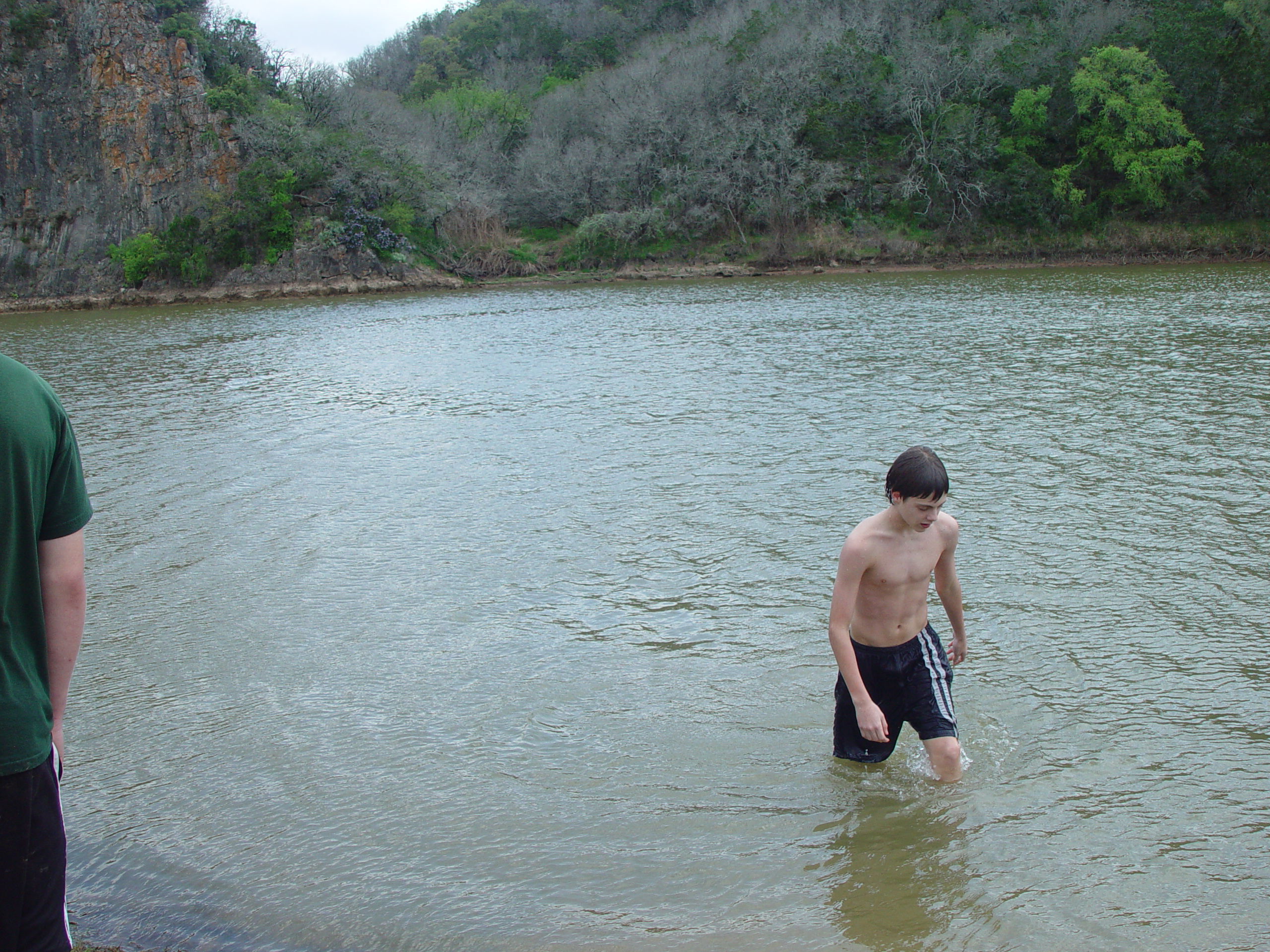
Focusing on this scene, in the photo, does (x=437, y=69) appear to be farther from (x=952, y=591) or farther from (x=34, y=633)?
(x=34, y=633)

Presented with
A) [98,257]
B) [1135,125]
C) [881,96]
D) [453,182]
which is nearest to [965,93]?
[881,96]

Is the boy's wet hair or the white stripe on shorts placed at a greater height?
A: the boy's wet hair

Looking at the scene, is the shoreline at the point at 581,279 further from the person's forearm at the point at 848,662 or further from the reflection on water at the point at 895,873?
the person's forearm at the point at 848,662

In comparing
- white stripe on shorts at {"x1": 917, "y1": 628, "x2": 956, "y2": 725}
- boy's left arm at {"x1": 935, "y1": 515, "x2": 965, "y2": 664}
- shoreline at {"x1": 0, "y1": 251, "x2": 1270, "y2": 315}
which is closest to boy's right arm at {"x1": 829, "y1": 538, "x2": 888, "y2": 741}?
white stripe on shorts at {"x1": 917, "y1": 628, "x2": 956, "y2": 725}

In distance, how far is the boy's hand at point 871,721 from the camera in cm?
375

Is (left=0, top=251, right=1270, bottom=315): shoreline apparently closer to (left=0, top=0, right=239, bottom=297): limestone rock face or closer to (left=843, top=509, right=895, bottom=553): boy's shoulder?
(left=0, top=0, right=239, bottom=297): limestone rock face

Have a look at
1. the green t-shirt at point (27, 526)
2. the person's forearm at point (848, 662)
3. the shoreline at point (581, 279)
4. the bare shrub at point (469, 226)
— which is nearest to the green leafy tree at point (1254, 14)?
the shoreline at point (581, 279)

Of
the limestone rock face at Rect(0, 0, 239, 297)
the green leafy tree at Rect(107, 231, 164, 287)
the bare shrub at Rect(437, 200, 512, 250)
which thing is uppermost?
the limestone rock face at Rect(0, 0, 239, 297)

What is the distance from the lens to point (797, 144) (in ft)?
163

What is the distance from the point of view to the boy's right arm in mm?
3770

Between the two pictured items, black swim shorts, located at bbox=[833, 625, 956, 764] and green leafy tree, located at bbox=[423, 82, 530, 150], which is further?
green leafy tree, located at bbox=[423, 82, 530, 150]

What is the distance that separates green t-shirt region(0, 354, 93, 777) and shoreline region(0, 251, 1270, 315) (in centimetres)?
4237

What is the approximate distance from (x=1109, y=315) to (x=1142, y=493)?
600 inches

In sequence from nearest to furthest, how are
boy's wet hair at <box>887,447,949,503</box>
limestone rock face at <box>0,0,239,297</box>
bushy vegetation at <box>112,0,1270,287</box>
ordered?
1. boy's wet hair at <box>887,447,949,503</box>
2. bushy vegetation at <box>112,0,1270,287</box>
3. limestone rock face at <box>0,0,239,297</box>
